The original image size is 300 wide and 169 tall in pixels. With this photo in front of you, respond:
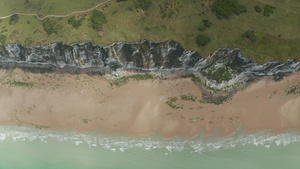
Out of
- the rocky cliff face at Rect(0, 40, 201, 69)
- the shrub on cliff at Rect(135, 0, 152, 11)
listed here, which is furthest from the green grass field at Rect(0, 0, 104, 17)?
the shrub on cliff at Rect(135, 0, 152, 11)

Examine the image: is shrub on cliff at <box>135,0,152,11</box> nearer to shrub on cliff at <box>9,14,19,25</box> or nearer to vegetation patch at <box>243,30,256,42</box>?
vegetation patch at <box>243,30,256,42</box>

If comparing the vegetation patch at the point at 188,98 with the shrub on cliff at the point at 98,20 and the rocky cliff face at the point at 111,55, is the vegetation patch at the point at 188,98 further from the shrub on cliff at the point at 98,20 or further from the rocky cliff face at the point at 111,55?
the shrub on cliff at the point at 98,20

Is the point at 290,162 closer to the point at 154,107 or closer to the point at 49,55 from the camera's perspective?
the point at 154,107

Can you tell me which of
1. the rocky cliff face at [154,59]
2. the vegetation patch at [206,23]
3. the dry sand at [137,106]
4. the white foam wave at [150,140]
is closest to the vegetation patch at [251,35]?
the rocky cliff face at [154,59]

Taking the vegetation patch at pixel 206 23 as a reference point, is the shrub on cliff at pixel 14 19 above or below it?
above

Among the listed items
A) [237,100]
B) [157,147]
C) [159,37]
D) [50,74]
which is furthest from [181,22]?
[50,74]

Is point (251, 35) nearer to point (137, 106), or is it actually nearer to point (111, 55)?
point (137, 106)

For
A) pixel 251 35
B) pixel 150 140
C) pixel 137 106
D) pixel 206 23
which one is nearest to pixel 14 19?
pixel 137 106
